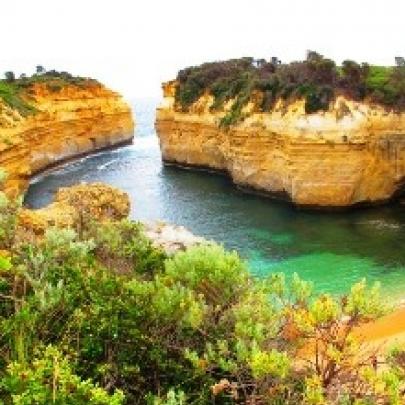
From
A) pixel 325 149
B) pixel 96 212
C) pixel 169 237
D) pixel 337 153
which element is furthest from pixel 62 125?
pixel 96 212

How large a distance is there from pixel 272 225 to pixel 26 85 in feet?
125

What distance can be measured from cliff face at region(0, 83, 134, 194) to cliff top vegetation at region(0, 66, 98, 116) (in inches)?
19.5

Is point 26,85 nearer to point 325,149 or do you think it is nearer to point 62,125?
point 62,125

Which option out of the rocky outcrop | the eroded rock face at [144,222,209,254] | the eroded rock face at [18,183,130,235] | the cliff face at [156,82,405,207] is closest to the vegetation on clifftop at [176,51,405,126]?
the cliff face at [156,82,405,207]

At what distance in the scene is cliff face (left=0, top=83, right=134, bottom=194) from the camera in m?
48.2

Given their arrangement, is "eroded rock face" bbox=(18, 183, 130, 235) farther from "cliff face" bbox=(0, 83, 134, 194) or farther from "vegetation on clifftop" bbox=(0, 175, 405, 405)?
"cliff face" bbox=(0, 83, 134, 194)

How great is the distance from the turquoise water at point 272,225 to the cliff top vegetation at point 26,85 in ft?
22.0

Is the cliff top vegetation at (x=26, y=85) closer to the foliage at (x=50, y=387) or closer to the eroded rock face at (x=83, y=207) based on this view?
the eroded rock face at (x=83, y=207)

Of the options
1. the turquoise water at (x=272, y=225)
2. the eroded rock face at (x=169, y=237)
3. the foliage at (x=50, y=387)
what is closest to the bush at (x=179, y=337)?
the foliage at (x=50, y=387)

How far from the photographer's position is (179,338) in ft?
35.4

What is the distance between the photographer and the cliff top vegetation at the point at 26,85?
2367 inches

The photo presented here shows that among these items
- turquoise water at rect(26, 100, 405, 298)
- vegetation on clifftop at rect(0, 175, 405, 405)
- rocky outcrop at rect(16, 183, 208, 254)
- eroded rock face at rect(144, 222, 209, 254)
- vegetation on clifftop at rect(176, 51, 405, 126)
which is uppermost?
vegetation on clifftop at rect(176, 51, 405, 126)

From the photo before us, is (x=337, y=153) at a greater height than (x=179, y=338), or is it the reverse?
(x=179, y=338)

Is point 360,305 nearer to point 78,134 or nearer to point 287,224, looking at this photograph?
point 287,224
